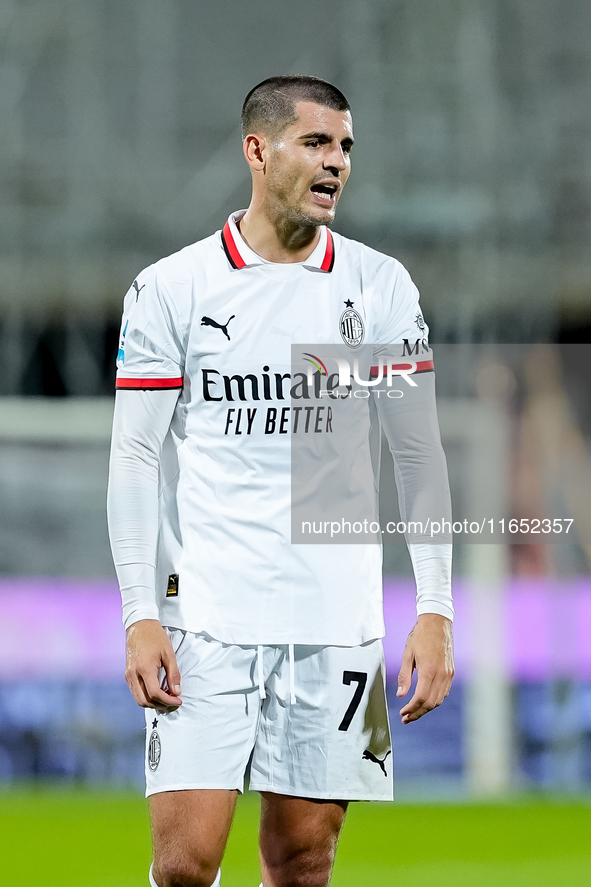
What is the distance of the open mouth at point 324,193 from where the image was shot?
2051mm

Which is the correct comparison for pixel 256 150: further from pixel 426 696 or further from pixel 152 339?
pixel 426 696

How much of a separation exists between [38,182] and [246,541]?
575 centimetres

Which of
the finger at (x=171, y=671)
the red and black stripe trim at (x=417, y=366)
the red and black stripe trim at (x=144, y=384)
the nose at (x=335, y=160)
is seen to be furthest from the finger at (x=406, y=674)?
the nose at (x=335, y=160)

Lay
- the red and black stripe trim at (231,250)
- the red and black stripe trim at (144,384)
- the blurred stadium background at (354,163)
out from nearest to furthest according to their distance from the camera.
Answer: the red and black stripe trim at (144,384), the red and black stripe trim at (231,250), the blurred stadium background at (354,163)

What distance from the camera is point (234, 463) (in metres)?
2.01

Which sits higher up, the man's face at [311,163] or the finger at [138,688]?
the man's face at [311,163]

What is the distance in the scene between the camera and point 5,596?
5.19m

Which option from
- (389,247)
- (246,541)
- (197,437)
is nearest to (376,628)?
(246,541)

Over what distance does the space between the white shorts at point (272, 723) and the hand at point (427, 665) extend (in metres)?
0.12

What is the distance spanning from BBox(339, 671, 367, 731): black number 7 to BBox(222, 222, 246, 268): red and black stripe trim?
75cm

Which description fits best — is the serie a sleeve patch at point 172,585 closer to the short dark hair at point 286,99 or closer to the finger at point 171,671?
the finger at point 171,671

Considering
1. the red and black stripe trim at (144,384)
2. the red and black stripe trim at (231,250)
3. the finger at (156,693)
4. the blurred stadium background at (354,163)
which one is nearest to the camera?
the finger at (156,693)

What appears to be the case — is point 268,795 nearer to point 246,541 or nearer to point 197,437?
point 246,541

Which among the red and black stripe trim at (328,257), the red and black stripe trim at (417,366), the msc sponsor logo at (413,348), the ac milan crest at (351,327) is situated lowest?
the red and black stripe trim at (417,366)
